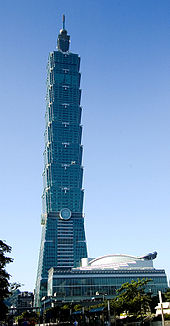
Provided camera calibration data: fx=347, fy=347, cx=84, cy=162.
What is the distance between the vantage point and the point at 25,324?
55.9 meters

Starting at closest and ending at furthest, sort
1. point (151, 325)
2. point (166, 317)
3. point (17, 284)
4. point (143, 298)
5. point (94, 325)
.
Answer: point (17, 284) < point (151, 325) < point (166, 317) < point (94, 325) < point (143, 298)

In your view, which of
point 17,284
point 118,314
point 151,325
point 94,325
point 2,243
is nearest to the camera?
point 2,243

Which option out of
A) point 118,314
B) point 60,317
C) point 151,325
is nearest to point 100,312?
point 118,314

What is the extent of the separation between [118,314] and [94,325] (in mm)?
20954

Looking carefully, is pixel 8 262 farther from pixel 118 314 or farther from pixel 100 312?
pixel 118 314

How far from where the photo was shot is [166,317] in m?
65.9

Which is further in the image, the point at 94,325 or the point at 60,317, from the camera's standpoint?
the point at 60,317

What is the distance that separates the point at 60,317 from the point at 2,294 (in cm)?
10166

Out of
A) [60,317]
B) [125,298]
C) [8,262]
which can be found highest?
[8,262]

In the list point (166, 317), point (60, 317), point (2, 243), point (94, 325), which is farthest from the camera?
point (60, 317)

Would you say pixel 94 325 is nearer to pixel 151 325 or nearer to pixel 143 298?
pixel 143 298

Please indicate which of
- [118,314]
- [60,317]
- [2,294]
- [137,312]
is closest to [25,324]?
[2,294]

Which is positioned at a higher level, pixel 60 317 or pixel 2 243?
pixel 2 243

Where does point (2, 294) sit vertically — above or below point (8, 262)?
below
